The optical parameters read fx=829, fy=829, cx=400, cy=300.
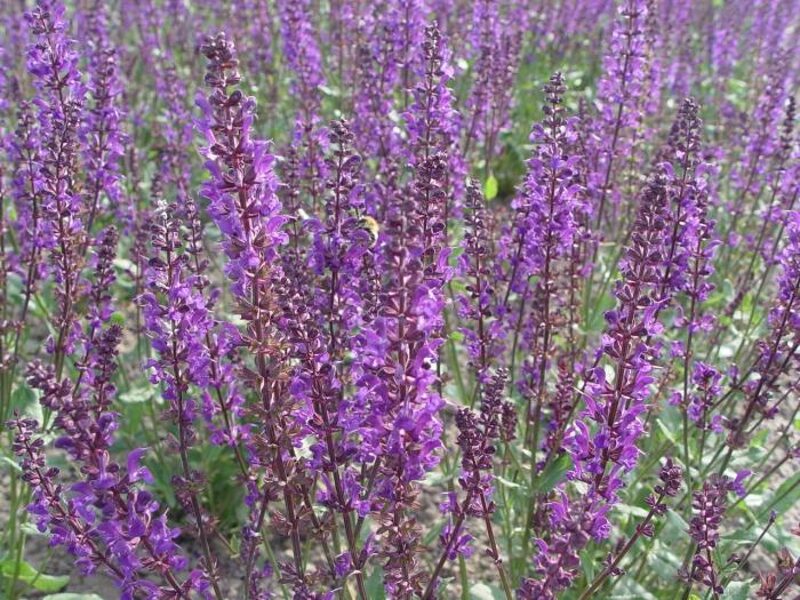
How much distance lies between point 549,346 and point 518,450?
61 centimetres

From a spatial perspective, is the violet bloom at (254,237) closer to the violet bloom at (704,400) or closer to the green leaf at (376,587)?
the green leaf at (376,587)

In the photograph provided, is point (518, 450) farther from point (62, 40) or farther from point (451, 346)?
point (62, 40)

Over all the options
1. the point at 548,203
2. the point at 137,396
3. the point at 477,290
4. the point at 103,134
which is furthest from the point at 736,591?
the point at 103,134

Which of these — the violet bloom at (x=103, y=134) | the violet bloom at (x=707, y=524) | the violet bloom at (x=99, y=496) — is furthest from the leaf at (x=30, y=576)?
the violet bloom at (x=707, y=524)

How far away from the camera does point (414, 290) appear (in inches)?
93.4

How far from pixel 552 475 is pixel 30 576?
282cm

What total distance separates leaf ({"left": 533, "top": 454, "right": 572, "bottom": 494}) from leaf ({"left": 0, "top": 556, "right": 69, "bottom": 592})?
2.43 m

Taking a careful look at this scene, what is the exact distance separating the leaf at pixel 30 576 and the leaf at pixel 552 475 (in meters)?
2.43

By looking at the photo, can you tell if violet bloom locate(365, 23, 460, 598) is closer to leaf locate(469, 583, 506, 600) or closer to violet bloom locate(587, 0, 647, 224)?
leaf locate(469, 583, 506, 600)

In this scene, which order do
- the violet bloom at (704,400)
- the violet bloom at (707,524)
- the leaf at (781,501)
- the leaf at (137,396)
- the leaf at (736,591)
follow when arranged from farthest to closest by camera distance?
the leaf at (137,396) < the leaf at (781,501) < the violet bloom at (704,400) < the leaf at (736,591) < the violet bloom at (707,524)

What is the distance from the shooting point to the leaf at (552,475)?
4.23 m

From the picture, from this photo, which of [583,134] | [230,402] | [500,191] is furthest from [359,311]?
[500,191]

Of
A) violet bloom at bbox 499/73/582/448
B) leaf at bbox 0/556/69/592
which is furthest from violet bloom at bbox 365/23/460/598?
leaf at bbox 0/556/69/592

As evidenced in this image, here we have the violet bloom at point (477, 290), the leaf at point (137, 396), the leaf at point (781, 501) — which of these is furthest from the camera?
the leaf at point (137, 396)
